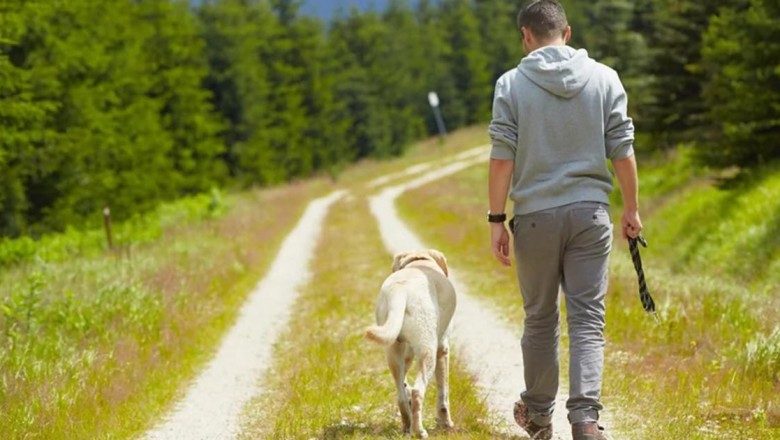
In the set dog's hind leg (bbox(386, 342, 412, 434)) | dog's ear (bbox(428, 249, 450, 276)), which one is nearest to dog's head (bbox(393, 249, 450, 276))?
dog's ear (bbox(428, 249, 450, 276))

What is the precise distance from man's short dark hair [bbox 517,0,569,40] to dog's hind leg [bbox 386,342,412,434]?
7.02 feet

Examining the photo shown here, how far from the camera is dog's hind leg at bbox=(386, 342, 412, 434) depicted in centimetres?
532

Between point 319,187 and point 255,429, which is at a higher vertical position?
point 255,429

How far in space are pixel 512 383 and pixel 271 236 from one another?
15720 mm

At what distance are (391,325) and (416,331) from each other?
0.25 metres

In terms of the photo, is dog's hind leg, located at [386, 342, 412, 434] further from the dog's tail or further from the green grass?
the green grass

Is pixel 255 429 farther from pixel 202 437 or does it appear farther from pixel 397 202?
pixel 397 202

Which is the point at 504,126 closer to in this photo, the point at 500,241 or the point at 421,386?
the point at 500,241

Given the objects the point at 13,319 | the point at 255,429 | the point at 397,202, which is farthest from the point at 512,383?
the point at 397,202

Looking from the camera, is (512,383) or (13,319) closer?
(512,383)

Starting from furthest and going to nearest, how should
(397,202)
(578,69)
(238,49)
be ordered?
(238,49) < (397,202) < (578,69)

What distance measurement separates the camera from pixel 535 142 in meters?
4.70

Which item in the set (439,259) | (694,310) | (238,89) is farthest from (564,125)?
(238,89)

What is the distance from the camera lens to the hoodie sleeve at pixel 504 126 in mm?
4766
